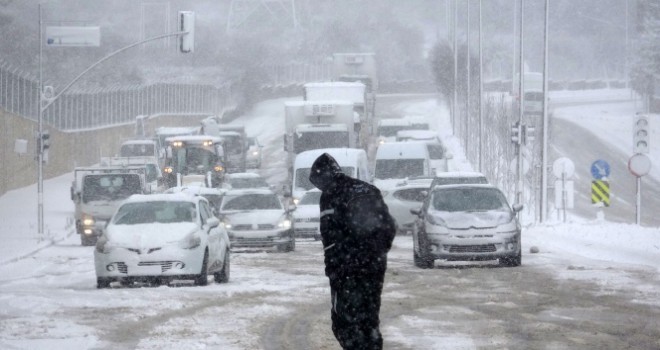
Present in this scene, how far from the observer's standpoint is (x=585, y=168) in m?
84.8

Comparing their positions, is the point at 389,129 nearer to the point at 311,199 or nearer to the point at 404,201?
the point at 311,199

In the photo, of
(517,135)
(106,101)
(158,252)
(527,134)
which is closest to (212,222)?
(158,252)

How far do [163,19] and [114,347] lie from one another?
165362 millimetres

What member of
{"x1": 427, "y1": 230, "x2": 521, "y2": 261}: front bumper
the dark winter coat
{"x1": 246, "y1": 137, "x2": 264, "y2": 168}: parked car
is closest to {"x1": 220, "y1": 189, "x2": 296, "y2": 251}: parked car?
{"x1": 427, "y1": 230, "x2": 521, "y2": 261}: front bumper

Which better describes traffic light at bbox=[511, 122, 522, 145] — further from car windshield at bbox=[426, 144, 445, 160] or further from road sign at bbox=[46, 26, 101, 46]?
road sign at bbox=[46, 26, 101, 46]

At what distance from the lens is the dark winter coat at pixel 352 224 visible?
32.6ft

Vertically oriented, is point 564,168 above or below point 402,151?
below

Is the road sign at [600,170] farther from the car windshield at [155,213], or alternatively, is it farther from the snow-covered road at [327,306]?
the car windshield at [155,213]

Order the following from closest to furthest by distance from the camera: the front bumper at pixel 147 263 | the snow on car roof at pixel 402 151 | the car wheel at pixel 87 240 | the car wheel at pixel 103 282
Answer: the front bumper at pixel 147 263, the car wheel at pixel 103 282, the car wheel at pixel 87 240, the snow on car roof at pixel 402 151

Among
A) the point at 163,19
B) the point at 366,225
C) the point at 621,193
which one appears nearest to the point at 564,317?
the point at 366,225

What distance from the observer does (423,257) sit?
84.1 ft

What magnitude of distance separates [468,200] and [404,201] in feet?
40.3

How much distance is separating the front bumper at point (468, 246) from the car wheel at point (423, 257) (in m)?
0.16

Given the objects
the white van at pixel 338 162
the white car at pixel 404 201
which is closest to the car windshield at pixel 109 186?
the white van at pixel 338 162
